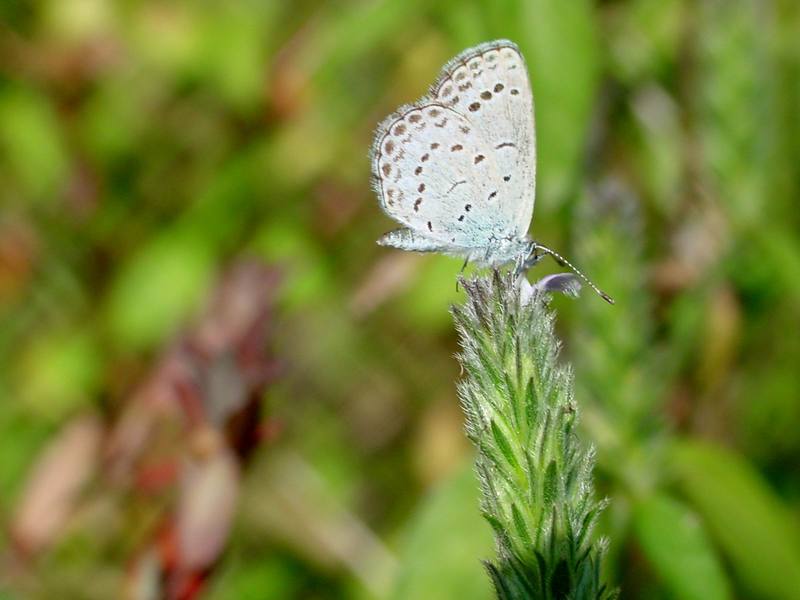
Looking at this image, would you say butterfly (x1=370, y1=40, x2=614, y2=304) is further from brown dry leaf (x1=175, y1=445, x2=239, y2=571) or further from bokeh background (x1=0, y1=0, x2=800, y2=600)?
brown dry leaf (x1=175, y1=445, x2=239, y2=571)

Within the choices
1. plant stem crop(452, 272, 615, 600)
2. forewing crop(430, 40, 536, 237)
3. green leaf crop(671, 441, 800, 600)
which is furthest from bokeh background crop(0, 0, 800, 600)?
plant stem crop(452, 272, 615, 600)

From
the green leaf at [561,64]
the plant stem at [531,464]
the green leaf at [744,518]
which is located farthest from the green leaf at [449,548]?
the plant stem at [531,464]

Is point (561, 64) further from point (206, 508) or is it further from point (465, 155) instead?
point (206, 508)

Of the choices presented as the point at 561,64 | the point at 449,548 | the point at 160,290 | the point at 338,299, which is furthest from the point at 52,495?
the point at 561,64

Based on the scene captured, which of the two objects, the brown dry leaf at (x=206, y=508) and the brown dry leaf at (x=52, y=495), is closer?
the brown dry leaf at (x=206, y=508)

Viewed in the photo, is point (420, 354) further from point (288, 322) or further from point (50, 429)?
point (50, 429)

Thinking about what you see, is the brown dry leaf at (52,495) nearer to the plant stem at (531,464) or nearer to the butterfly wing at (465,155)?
the butterfly wing at (465,155)

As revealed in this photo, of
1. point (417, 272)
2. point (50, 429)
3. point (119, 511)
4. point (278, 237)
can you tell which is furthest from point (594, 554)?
point (50, 429)
